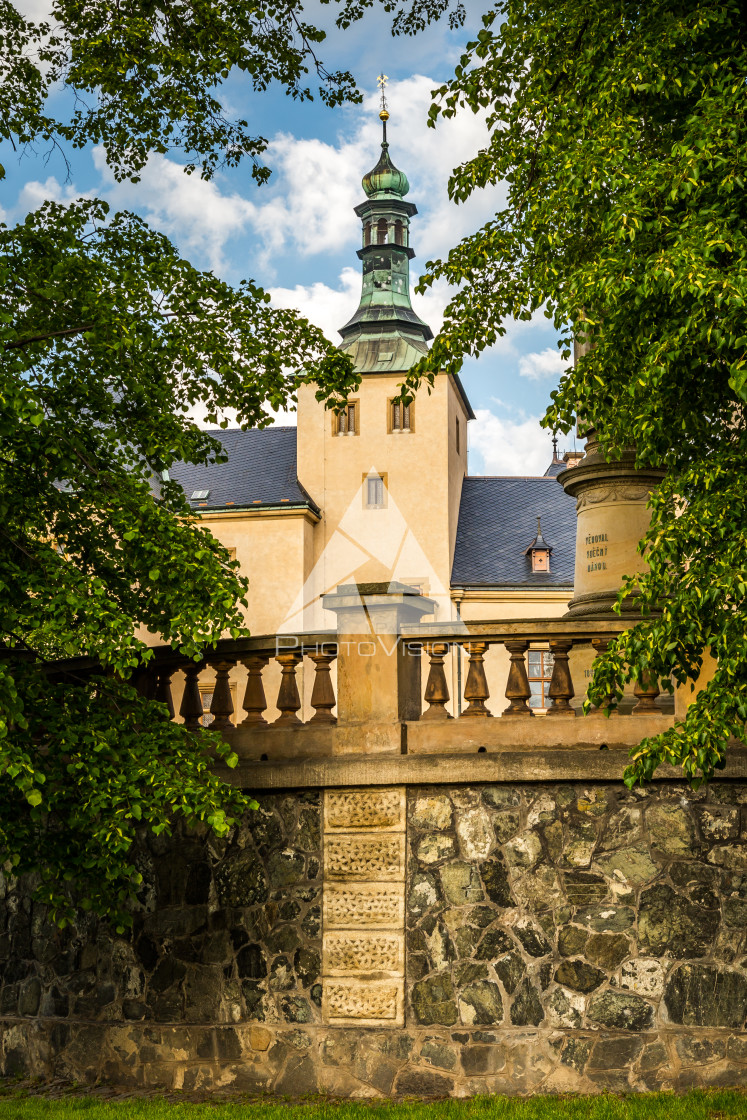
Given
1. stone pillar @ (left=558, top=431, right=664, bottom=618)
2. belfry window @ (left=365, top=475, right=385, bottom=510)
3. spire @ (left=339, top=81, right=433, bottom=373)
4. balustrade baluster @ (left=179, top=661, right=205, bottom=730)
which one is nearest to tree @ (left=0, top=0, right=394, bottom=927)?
balustrade baluster @ (left=179, top=661, right=205, bottom=730)

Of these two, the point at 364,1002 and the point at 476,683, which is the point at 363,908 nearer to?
the point at 364,1002

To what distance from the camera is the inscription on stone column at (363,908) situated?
24.8 feet

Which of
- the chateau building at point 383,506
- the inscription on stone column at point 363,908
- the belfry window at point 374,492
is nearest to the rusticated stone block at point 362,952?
the inscription on stone column at point 363,908

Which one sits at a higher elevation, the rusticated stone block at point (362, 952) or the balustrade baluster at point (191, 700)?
the balustrade baluster at point (191, 700)

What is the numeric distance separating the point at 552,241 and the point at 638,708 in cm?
320

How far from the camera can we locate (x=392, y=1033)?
7.48 metres

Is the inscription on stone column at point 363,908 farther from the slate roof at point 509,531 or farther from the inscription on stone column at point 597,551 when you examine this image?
the slate roof at point 509,531

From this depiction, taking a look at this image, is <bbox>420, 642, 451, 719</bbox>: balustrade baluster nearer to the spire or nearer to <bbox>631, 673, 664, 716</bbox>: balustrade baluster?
<bbox>631, 673, 664, 716</bbox>: balustrade baluster

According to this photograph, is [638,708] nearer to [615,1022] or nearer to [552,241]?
[615,1022]

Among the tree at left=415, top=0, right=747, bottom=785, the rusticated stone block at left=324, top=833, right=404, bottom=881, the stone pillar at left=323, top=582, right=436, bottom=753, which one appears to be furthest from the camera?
the stone pillar at left=323, top=582, right=436, bottom=753

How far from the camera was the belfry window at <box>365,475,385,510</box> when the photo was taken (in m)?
35.5

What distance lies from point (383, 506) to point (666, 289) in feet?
99.2

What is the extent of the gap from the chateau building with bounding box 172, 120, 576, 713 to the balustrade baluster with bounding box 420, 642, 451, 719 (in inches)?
885

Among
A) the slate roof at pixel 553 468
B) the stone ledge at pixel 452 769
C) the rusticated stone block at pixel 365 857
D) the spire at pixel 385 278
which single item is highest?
the spire at pixel 385 278
